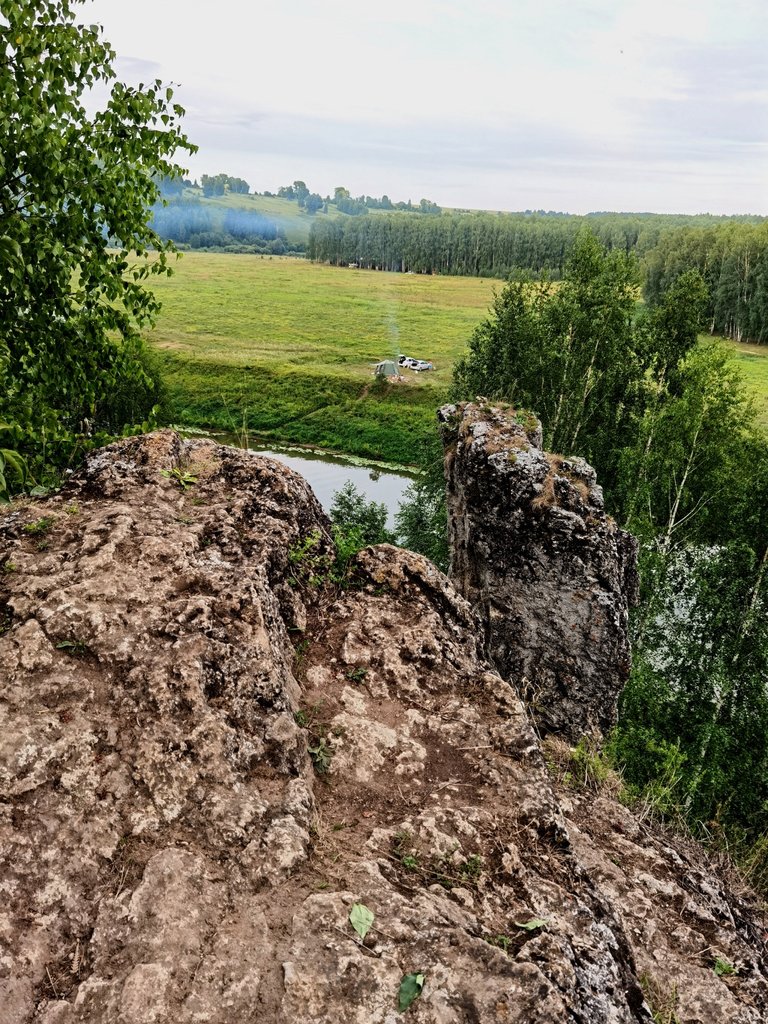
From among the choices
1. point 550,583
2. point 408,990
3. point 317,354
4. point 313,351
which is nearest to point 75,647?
point 408,990

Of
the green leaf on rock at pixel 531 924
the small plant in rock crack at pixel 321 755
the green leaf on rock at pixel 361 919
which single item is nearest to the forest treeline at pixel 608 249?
the small plant in rock crack at pixel 321 755

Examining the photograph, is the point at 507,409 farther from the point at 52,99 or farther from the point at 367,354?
the point at 367,354

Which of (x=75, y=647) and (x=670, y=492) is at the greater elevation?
(x=75, y=647)

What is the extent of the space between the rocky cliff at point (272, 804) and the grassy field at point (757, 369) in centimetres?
5939

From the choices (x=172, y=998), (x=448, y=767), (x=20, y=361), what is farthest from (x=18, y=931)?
(x=20, y=361)

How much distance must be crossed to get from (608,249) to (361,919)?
12775 cm

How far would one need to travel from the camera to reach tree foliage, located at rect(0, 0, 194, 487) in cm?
740

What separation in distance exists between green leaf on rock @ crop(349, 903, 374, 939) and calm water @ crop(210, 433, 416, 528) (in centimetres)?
4324

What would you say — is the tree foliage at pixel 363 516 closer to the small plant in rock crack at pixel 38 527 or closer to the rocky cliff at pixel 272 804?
the rocky cliff at pixel 272 804

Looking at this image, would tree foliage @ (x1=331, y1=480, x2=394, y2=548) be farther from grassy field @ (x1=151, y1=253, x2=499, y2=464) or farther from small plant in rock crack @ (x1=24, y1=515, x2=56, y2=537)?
small plant in rock crack @ (x1=24, y1=515, x2=56, y2=537)

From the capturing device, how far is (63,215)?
8.15 m

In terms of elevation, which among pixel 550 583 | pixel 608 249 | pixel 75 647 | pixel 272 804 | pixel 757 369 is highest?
pixel 608 249

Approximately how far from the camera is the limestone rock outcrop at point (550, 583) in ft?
46.8

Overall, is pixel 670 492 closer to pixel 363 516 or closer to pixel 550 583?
pixel 363 516
